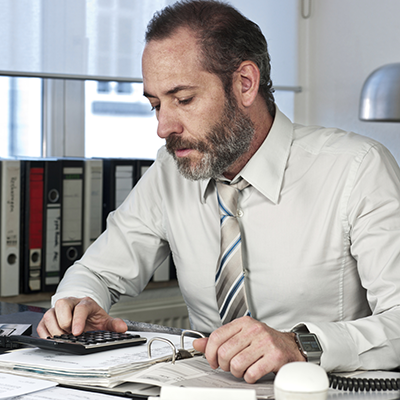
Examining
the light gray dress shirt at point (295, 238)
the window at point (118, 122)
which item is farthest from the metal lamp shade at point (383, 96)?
the window at point (118, 122)

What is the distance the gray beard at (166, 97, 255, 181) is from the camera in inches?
48.8

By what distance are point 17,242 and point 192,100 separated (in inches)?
36.7

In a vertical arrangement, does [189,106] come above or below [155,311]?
above

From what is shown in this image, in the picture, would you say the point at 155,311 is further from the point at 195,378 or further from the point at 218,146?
the point at 195,378

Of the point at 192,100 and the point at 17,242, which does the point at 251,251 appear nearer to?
the point at 192,100

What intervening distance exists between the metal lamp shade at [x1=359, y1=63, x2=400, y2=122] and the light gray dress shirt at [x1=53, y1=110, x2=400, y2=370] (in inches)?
16.9

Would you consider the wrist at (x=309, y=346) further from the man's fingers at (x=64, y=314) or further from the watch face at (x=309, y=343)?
the man's fingers at (x=64, y=314)

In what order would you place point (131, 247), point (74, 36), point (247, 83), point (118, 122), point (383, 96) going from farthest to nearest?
1. point (118, 122)
2. point (74, 36)
3. point (383, 96)
4. point (131, 247)
5. point (247, 83)

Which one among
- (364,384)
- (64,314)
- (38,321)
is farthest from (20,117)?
(364,384)

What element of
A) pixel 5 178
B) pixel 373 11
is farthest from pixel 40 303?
pixel 373 11

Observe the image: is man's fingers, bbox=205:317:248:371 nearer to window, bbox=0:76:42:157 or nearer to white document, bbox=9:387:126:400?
white document, bbox=9:387:126:400

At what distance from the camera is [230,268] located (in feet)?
3.99

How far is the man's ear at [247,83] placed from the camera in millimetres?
1304

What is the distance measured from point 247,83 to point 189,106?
0.19 meters
